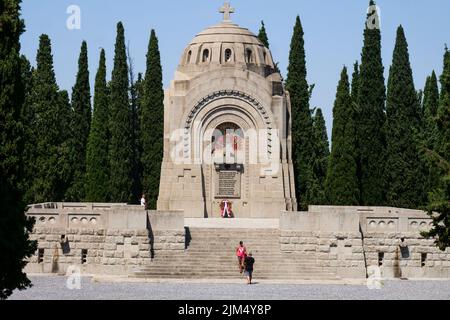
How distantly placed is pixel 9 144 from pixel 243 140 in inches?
874

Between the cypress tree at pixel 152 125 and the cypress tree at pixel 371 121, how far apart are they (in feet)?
36.0

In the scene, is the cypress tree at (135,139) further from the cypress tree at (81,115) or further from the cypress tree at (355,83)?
the cypress tree at (355,83)

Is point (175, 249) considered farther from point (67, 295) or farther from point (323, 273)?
point (67, 295)

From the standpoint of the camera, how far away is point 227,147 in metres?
49.1

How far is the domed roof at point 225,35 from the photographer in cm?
5188

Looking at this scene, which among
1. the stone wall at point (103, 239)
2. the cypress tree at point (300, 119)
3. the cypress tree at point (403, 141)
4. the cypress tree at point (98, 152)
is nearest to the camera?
the stone wall at point (103, 239)

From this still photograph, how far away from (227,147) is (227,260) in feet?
38.6

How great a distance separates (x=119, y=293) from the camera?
3228cm

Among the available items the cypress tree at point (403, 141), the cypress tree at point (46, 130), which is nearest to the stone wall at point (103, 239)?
the cypress tree at point (46, 130)

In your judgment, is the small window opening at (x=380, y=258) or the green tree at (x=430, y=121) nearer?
the small window opening at (x=380, y=258)

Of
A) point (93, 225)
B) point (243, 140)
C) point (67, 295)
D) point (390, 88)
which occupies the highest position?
point (390, 88)

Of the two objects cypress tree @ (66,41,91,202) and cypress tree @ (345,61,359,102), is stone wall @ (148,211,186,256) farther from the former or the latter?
cypress tree @ (345,61,359,102)

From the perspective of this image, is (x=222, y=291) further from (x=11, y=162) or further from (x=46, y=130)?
(x=46, y=130)

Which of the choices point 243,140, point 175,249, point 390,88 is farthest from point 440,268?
point 390,88
